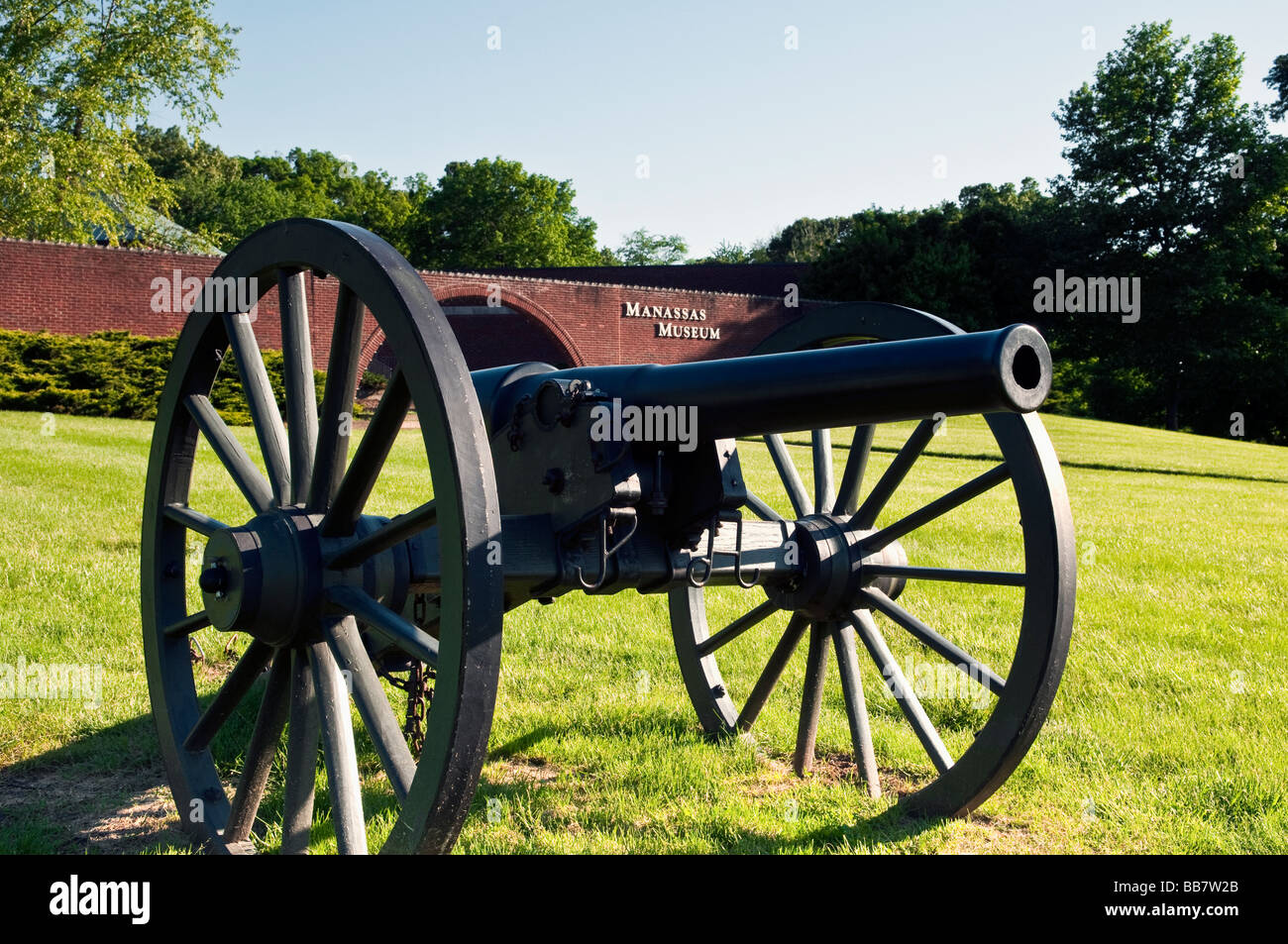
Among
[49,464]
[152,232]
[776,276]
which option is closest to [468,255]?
[776,276]

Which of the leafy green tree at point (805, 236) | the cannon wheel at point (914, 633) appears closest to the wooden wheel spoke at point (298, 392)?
the cannon wheel at point (914, 633)

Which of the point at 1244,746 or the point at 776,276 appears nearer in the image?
the point at 1244,746

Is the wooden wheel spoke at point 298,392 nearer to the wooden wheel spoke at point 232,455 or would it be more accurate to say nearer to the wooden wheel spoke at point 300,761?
the wooden wheel spoke at point 232,455

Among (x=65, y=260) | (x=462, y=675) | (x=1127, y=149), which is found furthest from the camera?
(x=1127, y=149)

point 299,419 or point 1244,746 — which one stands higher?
point 299,419

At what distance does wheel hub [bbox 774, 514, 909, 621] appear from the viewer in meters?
3.70

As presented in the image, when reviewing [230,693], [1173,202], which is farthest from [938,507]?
[1173,202]

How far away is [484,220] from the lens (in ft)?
176

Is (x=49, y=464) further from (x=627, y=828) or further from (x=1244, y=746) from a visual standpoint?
(x=1244, y=746)

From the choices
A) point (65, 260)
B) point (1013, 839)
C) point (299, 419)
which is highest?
point (65, 260)

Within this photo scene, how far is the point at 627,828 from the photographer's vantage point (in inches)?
134

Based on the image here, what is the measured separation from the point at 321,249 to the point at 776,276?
4141 centimetres

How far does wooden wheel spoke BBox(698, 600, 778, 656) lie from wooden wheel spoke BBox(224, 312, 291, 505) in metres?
1.72

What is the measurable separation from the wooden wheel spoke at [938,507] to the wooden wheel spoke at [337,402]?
1.74 meters
